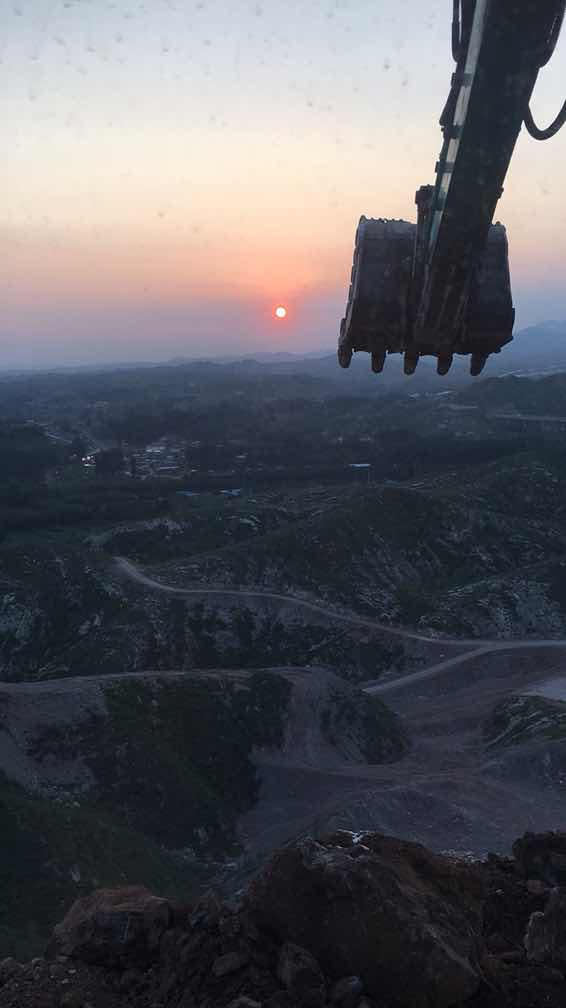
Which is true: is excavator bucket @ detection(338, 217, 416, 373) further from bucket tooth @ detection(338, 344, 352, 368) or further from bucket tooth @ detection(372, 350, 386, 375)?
bucket tooth @ detection(338, 344, 352, 368)

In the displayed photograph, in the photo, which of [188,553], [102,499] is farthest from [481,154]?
[102,499]

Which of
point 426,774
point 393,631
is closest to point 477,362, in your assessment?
point 426,774

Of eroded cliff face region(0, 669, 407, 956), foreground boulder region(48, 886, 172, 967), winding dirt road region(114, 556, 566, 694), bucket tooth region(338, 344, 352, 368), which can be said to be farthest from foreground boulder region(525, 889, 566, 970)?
winding dirt road region(114, 556, 566, 694)

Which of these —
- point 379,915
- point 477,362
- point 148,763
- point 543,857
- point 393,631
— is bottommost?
point 393,631

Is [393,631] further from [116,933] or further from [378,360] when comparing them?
[378,360]

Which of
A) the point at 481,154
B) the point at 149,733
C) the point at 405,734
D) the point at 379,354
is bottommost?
the point at 405,734

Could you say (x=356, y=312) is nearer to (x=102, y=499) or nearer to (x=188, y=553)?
(x=188, y=553)
